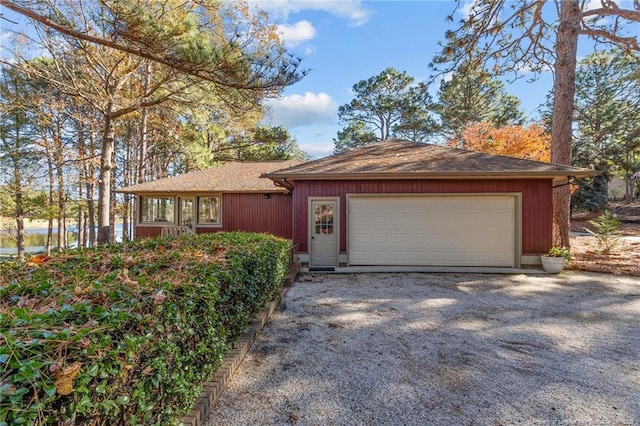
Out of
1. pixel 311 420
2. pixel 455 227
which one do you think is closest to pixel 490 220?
pixel 455 227

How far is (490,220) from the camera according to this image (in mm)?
7754

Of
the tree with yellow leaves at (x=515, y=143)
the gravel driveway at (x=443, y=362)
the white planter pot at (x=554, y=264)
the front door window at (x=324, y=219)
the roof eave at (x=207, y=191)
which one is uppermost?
the tree with yellow leaves at (x=515, y=143)

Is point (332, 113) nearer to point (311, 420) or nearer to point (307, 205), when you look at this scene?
point (307, 205)

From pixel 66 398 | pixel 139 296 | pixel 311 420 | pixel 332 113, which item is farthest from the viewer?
pixel 332 113

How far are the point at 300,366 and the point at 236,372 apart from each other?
0.64 meters

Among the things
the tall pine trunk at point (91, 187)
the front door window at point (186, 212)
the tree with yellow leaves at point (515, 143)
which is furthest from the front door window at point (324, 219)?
the tall pine trunk at point (91, 187)

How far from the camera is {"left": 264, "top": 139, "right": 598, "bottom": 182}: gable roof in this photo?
7.38 m

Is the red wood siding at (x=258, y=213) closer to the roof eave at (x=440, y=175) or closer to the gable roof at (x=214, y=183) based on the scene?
the gable roof at (x=214, y=183)

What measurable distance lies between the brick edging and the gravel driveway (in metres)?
0.10

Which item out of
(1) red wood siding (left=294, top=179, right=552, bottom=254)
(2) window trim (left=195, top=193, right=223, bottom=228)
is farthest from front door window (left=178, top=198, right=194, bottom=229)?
(1) red wood siding (left=294, top=179, right=552, bottom=254)

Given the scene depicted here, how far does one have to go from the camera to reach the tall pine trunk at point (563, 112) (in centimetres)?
873

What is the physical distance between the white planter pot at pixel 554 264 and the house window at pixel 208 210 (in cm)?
1046

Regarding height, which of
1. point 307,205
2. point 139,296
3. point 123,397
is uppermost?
point 307,205

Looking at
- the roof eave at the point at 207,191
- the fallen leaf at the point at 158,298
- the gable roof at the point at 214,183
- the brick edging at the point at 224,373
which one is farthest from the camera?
the gable roof at the point at 214,183
